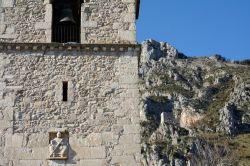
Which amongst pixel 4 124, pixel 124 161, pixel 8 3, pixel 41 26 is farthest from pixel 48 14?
pixel 124 161

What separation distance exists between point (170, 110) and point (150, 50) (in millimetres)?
24074

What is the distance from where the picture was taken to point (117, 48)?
13.3 meters

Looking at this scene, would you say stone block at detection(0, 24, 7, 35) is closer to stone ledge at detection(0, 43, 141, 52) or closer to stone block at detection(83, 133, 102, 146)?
stone ledge at detection(0, 43, 141, 52)

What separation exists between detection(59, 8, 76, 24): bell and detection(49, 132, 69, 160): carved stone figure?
2.91 m

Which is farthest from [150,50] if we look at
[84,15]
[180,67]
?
[84,15]

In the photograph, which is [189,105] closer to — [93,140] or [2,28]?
[2,28]

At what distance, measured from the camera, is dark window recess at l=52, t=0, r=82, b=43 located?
45.2ft

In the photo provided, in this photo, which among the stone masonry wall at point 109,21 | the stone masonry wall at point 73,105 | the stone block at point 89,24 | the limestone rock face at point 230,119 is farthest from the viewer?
the limestone rock face at point 230,119

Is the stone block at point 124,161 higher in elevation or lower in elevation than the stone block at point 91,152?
lower

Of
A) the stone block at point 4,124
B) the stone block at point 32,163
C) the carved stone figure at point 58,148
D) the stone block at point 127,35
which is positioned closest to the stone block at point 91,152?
the carved stone figure at point 58,148

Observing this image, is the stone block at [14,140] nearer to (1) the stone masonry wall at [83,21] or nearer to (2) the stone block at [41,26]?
(1) the stone masonry wall at [83,21]

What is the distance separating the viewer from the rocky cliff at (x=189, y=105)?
92812mm

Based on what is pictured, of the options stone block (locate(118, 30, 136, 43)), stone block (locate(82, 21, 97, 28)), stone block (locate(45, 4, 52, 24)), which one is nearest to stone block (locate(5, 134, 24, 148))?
stone block (locate(45, 4, 52, 24))

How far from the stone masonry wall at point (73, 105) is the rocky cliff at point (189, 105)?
225 ft
